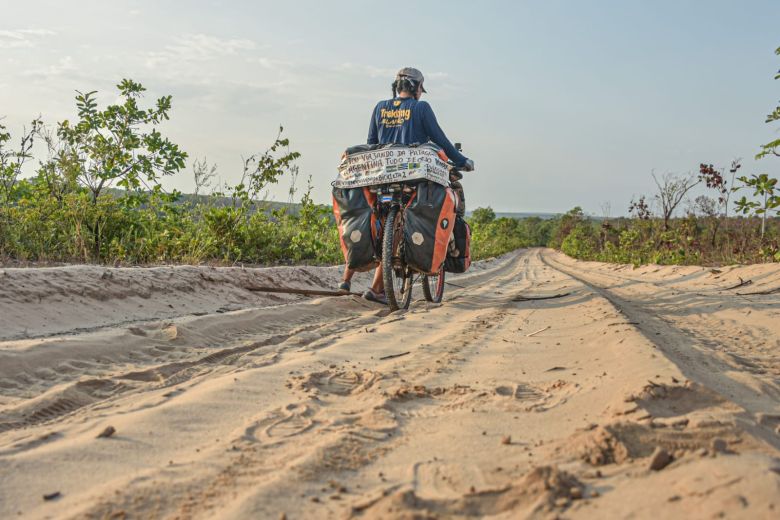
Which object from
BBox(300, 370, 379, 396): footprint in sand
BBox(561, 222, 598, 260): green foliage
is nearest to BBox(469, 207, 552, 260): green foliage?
BBox(561, 222, 598, 260): green foliage

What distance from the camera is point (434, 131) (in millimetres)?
5957

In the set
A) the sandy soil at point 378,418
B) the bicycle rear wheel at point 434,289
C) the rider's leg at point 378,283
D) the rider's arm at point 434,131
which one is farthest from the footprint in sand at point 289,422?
the bicycle rear wheel at point 434,289

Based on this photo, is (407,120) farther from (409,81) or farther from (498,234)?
(498,234)

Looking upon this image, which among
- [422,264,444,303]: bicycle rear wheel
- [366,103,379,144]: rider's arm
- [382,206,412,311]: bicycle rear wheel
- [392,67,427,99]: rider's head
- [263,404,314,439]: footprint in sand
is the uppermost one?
[392,67,427,99]: rider's head

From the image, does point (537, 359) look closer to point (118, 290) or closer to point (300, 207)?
point (118, 290)

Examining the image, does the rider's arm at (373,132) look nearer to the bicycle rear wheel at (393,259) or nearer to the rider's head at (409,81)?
the rider's head at (409,81)

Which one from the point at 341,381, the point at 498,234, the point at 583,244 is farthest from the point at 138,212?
the point at 498,234

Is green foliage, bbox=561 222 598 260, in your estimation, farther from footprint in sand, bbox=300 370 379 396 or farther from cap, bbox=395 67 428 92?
footprint in sand, bbox=300 370 379 396

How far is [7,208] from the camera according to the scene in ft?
22.2

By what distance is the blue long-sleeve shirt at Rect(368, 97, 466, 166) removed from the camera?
593 centimetres

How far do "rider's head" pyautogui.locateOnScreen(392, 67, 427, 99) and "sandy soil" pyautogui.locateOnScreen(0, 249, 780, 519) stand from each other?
8.55 ft

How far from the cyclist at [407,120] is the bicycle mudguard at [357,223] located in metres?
0.49

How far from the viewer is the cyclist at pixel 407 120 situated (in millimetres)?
5930

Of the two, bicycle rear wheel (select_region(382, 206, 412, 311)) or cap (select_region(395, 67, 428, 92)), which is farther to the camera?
cap (select_region(395, 67, 428, 92))
